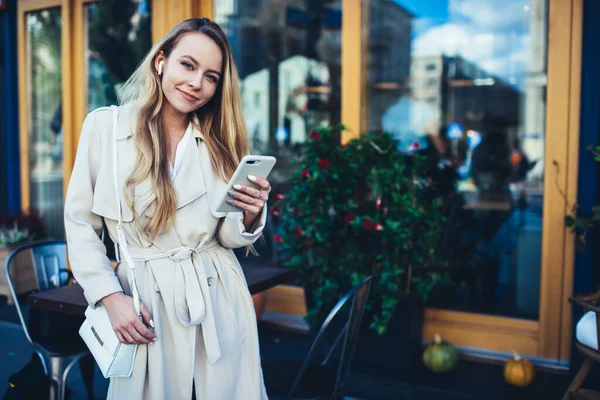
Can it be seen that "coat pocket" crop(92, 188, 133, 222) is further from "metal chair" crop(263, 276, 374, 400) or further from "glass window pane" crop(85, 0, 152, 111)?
"glass window pane" crop(85, 0, 152, 111)

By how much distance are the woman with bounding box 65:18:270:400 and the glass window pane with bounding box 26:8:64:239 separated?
4056 mm

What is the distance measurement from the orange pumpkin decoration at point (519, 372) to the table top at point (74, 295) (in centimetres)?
141

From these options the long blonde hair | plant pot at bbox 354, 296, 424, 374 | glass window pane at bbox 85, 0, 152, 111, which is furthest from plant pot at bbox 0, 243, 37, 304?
the long blonde hair

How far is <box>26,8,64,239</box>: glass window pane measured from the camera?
5.29 metres

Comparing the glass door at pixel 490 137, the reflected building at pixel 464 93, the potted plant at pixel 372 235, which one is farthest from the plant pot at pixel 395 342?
the reflected building at pixel 464 93

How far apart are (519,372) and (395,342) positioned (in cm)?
71

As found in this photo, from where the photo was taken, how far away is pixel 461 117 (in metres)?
7.50

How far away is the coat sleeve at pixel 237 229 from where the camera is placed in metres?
1.65

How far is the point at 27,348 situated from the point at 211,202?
2885 millimetres

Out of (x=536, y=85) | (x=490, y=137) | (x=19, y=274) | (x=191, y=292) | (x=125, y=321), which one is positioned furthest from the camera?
(x=490, y=137)

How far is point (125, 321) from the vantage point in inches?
57.9

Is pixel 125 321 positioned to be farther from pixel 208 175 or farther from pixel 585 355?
pixel 585 355

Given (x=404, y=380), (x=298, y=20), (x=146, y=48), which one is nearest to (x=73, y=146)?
(x=146, y=48)

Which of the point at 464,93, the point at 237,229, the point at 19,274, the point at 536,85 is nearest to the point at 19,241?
the point at 19,274
